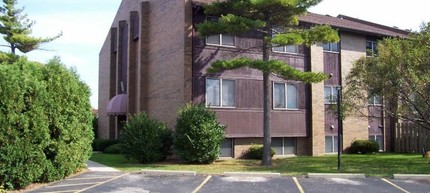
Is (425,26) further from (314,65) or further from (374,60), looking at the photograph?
(314,65)

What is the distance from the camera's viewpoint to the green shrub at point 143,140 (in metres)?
21.5

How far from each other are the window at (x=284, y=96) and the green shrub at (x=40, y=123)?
1139 centimetres

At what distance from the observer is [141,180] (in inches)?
619

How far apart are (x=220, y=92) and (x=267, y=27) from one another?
4380 mm

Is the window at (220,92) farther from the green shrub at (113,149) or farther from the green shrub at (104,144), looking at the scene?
the green shrub at (104,144)

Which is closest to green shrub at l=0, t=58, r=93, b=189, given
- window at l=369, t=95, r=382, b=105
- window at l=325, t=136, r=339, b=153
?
window at l=369, t=95, r=382, b=105

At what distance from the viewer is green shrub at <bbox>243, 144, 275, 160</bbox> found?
79.9 feet

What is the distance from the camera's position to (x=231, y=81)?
80.9 ft

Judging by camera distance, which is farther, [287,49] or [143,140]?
[287,49]

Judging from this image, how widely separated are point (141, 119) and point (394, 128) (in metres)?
18.5

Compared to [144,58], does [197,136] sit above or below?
below

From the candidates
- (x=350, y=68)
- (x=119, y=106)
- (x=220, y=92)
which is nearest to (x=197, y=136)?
(x=220, y=92)

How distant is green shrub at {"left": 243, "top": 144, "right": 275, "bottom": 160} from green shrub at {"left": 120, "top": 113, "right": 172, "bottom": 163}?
500 cm

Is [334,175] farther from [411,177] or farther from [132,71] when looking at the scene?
[132,71]
